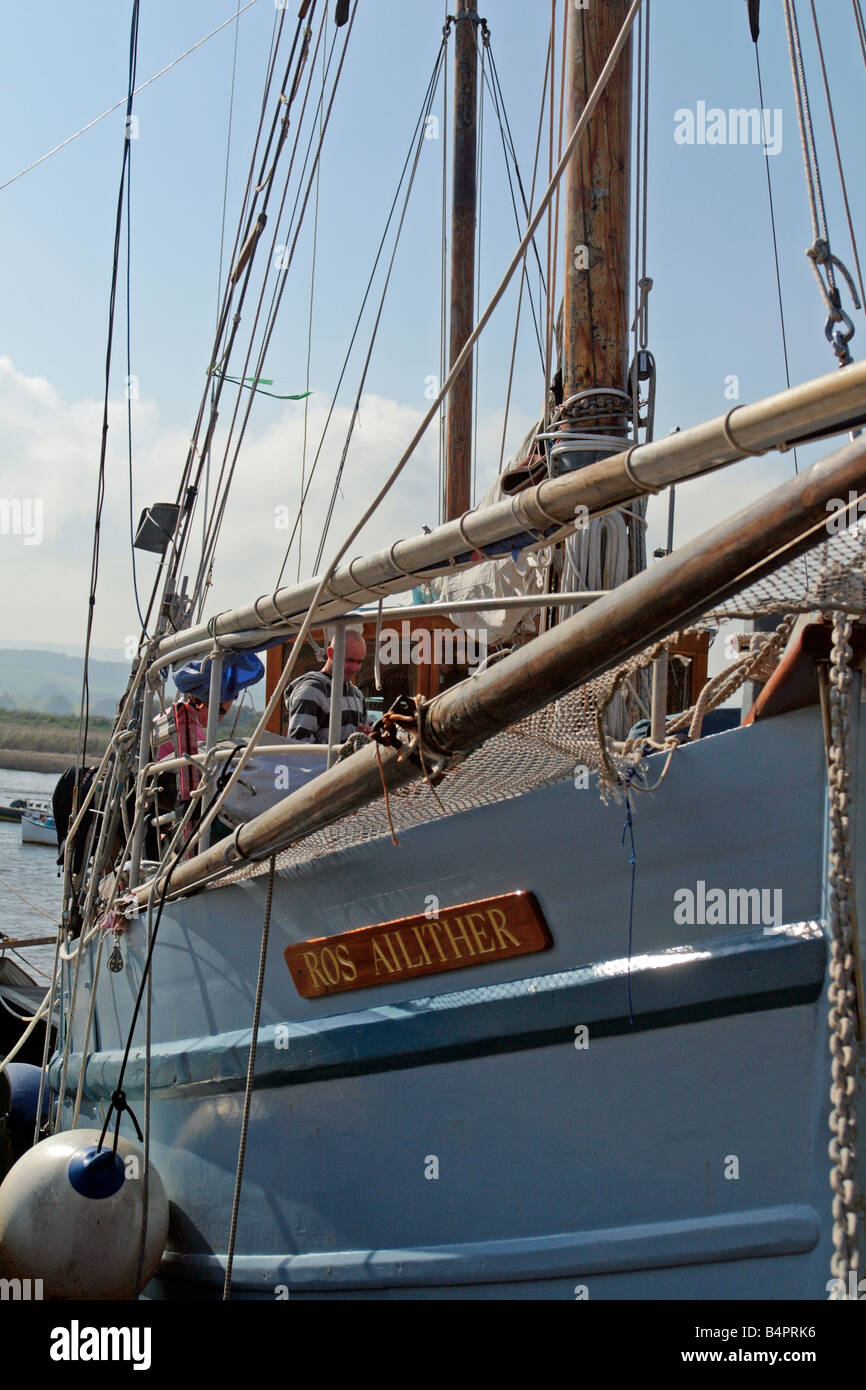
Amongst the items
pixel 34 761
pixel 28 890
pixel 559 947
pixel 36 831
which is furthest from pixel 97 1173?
pixel 34 761

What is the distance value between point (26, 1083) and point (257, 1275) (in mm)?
3868

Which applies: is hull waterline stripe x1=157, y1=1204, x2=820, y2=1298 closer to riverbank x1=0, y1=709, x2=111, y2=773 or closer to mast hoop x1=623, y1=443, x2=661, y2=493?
mast hoop x1=623, y1=443, x2=661, y2=493

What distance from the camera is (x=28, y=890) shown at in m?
24.1

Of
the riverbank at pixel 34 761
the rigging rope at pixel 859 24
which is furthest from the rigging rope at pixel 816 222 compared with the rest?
the riverbank at pixel 34 761

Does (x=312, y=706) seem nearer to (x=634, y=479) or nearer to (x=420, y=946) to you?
(x=420, y=946)

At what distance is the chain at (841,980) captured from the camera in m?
2.64

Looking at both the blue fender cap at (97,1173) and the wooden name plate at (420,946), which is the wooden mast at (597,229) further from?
the blue fender cap at (97,1173)

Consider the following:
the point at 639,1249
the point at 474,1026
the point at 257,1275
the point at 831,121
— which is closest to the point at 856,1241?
Answer: the point at 639,1249

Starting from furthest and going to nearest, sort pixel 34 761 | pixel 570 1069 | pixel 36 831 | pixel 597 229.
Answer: pixel 34 761 < pixel 36 831 < pixel 597 229 < pixel 570 1069

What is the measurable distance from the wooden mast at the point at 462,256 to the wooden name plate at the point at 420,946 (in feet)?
23.3

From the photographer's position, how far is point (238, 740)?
14.7 feet

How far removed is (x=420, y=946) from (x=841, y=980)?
1.30 meters

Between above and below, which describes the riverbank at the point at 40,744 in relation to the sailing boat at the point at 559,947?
above

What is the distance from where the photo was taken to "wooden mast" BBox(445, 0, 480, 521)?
10648mm
